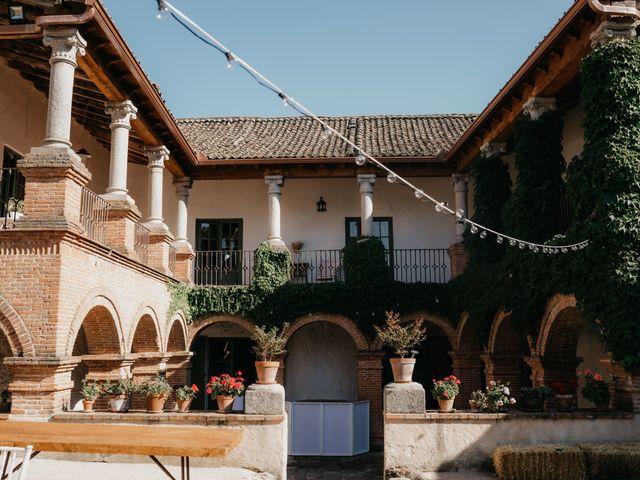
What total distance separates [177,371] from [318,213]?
19.7 feet

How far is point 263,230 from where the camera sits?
1814 cm

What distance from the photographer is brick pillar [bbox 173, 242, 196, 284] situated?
15680 millimetres

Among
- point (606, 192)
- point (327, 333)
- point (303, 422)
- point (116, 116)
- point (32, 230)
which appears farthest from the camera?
point (327, 333)

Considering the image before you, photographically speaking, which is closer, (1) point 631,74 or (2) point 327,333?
(1) point 631,74

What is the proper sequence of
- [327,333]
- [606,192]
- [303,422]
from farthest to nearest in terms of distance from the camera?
[327,333] → [303,422] → [606,192]

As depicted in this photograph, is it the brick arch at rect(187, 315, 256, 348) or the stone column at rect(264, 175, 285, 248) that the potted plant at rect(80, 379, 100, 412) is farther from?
the stone column at rect(264, 175, 285, 248)

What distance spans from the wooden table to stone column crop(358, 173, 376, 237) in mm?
10372

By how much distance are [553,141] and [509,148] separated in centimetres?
297

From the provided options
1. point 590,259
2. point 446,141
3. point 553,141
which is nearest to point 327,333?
point 446,141

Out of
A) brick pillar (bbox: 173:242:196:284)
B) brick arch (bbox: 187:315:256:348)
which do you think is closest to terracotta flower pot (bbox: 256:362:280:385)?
brick arch (bbox: 187:315:256:348)

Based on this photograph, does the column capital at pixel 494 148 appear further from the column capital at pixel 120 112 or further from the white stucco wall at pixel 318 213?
the column capital at pixel 120 112

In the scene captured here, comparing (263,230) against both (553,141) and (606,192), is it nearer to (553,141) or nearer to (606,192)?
(553,141)

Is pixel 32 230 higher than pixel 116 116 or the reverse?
the reverse

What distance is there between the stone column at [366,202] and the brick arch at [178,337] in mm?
5064
